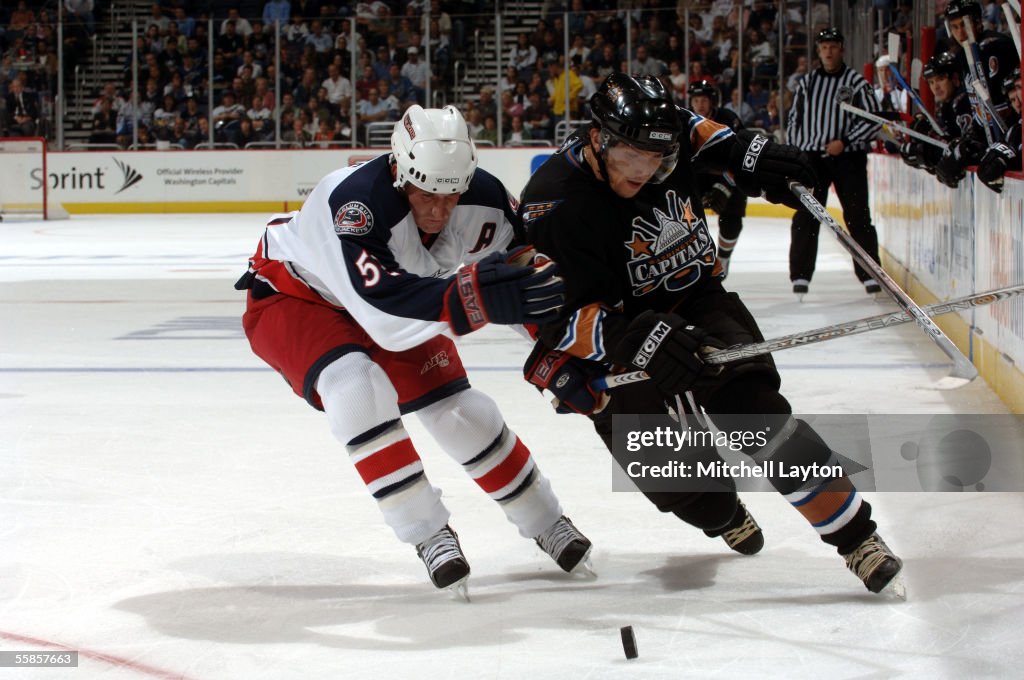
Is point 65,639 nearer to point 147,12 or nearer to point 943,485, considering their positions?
point 943,485

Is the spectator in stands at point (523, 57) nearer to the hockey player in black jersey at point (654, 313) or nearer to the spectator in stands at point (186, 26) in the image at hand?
the spectator in stands at point (186, 26)

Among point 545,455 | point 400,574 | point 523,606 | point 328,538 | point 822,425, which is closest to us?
point 523,606

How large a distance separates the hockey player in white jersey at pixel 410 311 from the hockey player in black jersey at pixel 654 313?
0.13 metres

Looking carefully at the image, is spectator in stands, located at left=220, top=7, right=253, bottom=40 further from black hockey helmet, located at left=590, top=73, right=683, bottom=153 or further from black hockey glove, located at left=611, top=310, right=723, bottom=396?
black hockey glove, located at left=611, top=310, right=723, bottom=396

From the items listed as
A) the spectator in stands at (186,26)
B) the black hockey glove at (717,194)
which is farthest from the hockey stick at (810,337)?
the spectator in stands at (186,26)

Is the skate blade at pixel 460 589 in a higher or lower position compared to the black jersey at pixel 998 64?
lower

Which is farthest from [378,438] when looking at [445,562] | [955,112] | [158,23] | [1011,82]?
[158,23]

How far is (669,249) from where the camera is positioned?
260 cm

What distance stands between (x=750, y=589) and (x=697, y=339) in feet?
1.73

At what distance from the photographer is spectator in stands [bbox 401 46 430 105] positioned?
14.7 metres

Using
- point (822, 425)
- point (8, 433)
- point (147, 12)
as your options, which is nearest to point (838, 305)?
point (822, 425)

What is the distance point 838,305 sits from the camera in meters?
6.81

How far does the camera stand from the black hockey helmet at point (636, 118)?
7.98ft

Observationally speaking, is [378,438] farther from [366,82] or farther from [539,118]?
[366,82]
